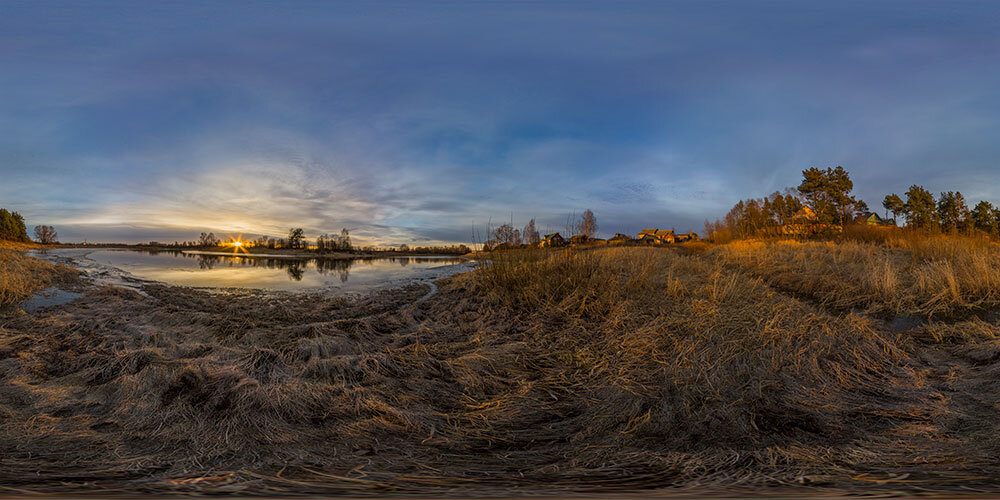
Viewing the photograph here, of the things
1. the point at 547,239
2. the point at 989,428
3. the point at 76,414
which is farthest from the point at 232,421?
the point at 547,239

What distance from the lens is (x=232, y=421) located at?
262 centimetres

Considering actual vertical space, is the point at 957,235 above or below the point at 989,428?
above

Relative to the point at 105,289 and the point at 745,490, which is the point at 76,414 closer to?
the point at 745,490

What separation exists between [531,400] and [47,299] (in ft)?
34.8

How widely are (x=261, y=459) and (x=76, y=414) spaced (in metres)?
1.87

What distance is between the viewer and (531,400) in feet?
10.2

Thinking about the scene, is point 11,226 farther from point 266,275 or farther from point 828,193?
point 828,193

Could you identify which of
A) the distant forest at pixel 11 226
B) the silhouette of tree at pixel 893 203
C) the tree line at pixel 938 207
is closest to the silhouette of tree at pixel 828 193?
the tree line at pixel 938 207

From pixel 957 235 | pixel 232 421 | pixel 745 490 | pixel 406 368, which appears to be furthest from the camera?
pixel 957 235

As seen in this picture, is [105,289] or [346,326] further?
[105,289]

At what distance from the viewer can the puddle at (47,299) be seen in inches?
271

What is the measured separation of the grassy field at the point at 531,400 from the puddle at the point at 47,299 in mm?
1625

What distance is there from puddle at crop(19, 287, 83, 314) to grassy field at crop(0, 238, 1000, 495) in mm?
1625

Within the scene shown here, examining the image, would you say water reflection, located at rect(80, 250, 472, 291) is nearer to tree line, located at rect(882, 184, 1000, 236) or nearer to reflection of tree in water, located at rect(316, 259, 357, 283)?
reflection of tree in water, located at rect(316, 259, 357, 283)
